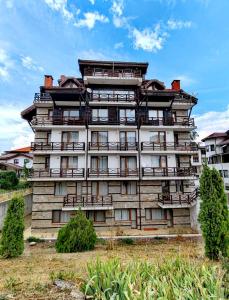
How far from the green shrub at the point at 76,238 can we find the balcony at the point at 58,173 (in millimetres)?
8061

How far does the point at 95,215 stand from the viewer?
69.6 ft

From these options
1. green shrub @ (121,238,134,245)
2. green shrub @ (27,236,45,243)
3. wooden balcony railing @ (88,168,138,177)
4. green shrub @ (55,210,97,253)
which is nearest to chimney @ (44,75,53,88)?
wooden balcony railing @ (88,168,138,177)

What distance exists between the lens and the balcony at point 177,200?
20.8 meters

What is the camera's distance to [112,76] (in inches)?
933

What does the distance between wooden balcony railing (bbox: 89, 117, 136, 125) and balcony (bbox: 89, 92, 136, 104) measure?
182 cm

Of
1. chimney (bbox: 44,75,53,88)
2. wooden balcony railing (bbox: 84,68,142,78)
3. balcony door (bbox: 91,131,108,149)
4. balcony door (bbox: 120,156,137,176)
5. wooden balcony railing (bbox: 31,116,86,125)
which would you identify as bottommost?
balcony door (bbox: 120,156,137,176)

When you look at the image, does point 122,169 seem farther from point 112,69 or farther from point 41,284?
point 41,284

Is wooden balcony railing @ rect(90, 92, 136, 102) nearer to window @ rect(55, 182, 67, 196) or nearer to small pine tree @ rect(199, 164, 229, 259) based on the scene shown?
window @ rect(55, 182, 67, 196)

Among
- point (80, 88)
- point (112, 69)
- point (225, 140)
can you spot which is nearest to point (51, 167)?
point (80, 88)

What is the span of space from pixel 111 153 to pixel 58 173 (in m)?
5.37

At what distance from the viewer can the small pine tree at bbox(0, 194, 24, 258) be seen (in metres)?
11.1

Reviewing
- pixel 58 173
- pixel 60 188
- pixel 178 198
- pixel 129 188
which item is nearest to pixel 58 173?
pixel 58 173

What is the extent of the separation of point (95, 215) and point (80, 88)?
12282 millimetres

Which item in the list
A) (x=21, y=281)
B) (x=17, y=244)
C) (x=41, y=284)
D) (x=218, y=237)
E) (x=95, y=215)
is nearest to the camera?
(x=41, y=284)
